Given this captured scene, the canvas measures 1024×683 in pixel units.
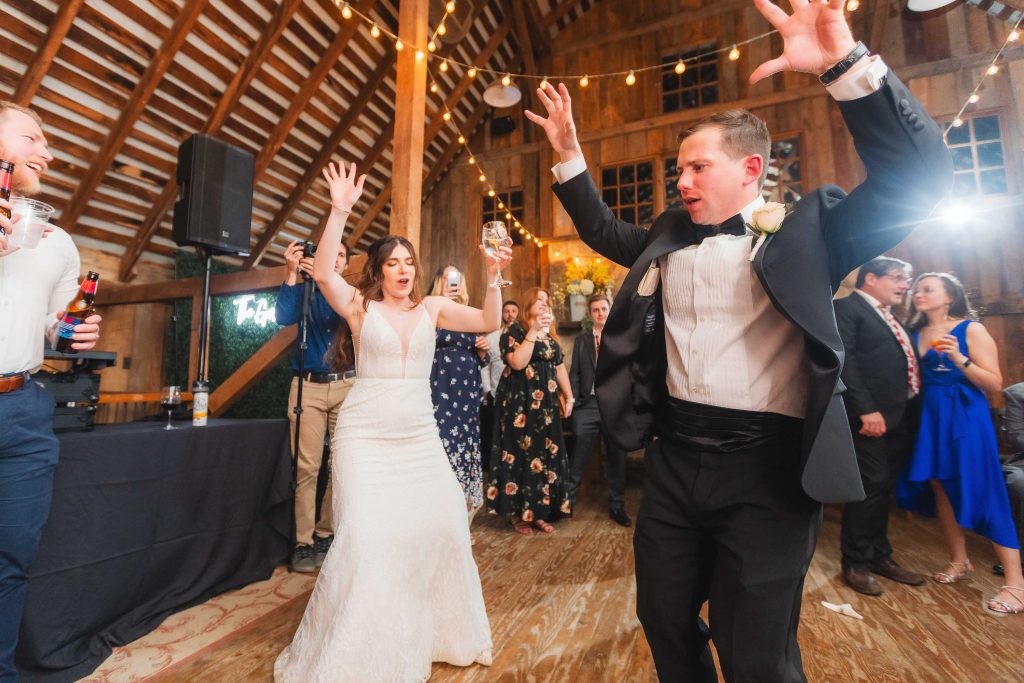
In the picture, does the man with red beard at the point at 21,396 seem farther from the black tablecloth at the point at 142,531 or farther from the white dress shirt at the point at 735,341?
the white dress shirt at the point at 735,341

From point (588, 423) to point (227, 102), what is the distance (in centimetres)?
517

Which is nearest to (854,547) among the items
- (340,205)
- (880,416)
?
(880,416)

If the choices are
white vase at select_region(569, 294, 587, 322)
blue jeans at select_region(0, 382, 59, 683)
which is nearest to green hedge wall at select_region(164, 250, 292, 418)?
white vase at select_region(569, 294, 587, 322)

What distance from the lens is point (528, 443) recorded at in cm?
343

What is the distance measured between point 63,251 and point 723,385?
199 cm

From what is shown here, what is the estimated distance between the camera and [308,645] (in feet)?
5.35

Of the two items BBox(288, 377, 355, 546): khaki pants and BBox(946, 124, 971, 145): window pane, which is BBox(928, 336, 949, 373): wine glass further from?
BBox(946, 124, 971, 145): window pane

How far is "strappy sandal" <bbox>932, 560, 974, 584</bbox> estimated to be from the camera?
2584 millimetres

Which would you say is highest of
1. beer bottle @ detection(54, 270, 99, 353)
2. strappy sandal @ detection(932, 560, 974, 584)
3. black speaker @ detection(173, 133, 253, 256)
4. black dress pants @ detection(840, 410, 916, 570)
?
black speaker @ detection(173, 133, 253, 256)

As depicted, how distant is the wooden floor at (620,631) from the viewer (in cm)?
174

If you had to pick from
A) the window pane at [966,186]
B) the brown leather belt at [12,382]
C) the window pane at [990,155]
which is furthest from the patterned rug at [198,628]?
the window pane at [990,155]

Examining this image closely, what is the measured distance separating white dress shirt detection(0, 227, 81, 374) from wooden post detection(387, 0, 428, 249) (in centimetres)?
149

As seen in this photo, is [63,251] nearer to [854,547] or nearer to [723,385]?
[723,385]

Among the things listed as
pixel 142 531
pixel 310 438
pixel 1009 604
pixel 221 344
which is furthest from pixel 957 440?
pixel 221 344
